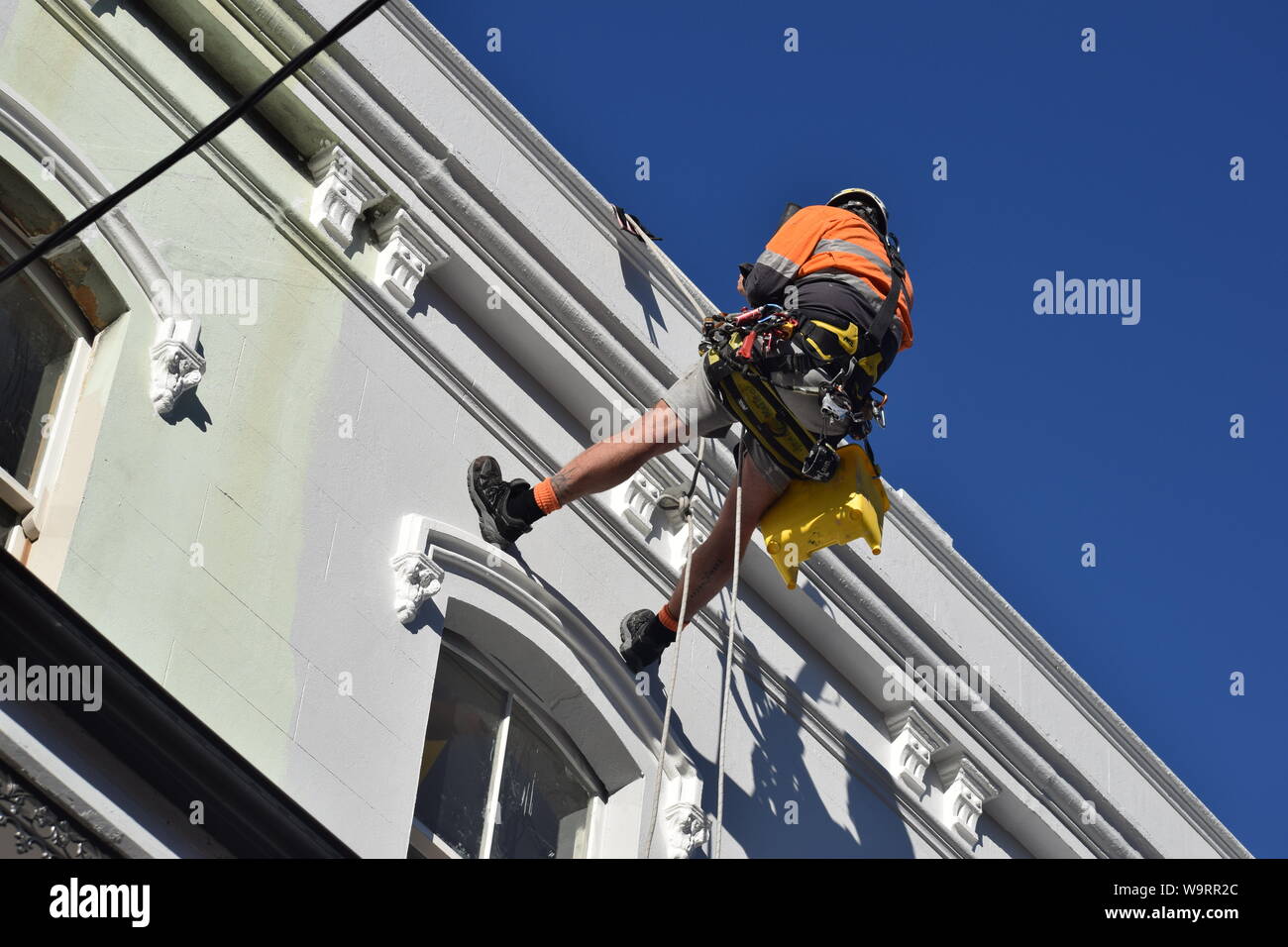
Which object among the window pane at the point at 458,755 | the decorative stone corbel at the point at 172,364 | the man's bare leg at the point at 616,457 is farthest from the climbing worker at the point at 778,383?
the decorative stone corbel at the point at 172,364

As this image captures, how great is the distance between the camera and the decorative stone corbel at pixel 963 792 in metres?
11.5

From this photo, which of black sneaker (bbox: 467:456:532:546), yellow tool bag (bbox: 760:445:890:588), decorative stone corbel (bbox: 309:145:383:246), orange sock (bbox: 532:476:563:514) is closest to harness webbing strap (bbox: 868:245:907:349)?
yellow tool bag (bbox: 760:445:890:588)

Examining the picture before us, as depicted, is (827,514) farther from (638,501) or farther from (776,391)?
(638,501)

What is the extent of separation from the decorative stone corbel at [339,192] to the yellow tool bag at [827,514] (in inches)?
91.1

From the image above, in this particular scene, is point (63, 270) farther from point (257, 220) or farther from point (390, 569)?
point (390, 569)

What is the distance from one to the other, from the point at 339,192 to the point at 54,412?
77.2 inches

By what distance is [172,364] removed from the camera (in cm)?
856

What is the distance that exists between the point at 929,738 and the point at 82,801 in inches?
238

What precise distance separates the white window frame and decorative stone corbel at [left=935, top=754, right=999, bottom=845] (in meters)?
5.26

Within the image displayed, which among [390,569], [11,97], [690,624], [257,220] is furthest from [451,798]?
[11,97]

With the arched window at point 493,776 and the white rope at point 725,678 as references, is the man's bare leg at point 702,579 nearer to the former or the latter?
the white rope at point 725,678

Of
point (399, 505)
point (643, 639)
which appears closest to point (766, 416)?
point (643, 639)

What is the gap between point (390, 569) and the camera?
9039 mm

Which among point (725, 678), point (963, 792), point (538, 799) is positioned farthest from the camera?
point (963, 792)
